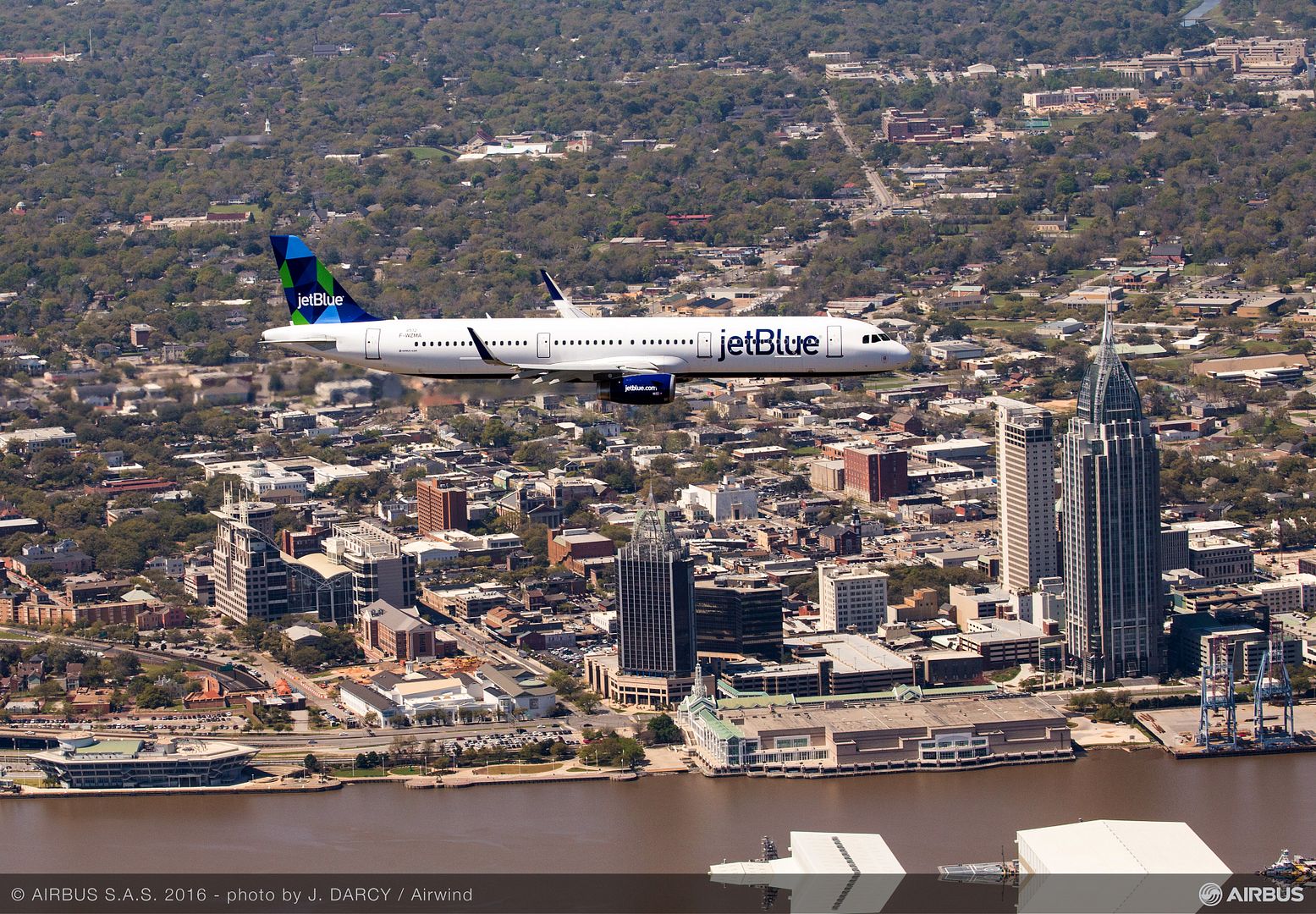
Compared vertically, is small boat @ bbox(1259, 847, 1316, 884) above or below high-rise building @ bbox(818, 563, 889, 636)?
below

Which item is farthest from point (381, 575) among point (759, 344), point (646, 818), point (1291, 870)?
point (759, 344)

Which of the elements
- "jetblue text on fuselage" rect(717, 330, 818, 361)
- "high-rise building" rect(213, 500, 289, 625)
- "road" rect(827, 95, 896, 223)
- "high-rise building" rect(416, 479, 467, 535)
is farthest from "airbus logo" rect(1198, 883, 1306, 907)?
"road" rect(827, 95, 896, 223)

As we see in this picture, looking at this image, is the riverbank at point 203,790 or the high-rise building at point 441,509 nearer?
the riverbank at point 203,790

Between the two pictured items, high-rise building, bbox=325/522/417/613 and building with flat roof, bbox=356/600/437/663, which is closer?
building with flat roof, bbox=356/600/437/663

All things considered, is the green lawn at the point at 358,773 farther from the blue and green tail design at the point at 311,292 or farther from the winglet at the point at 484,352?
the winglet at the point at 484,352

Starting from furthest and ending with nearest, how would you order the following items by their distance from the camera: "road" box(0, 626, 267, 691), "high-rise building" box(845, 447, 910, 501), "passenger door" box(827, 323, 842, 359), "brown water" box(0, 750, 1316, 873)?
"high-rise building" box(845, 447, 910, 501) → "road" box(0, 626, 267, 691) → "brown water" box(0, 750, 1316, 873) → "passenger door" box(827, 323, 842, 359)

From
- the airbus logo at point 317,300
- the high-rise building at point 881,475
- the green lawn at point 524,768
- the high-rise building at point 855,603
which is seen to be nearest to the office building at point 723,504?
the high-rise building at point 881,475

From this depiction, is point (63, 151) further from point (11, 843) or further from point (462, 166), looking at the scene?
point (11, 843)

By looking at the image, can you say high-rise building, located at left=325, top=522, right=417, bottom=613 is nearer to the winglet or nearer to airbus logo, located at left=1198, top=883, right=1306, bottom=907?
airbus logo, located at left=1198, top=883, right=1306, bottom=907
